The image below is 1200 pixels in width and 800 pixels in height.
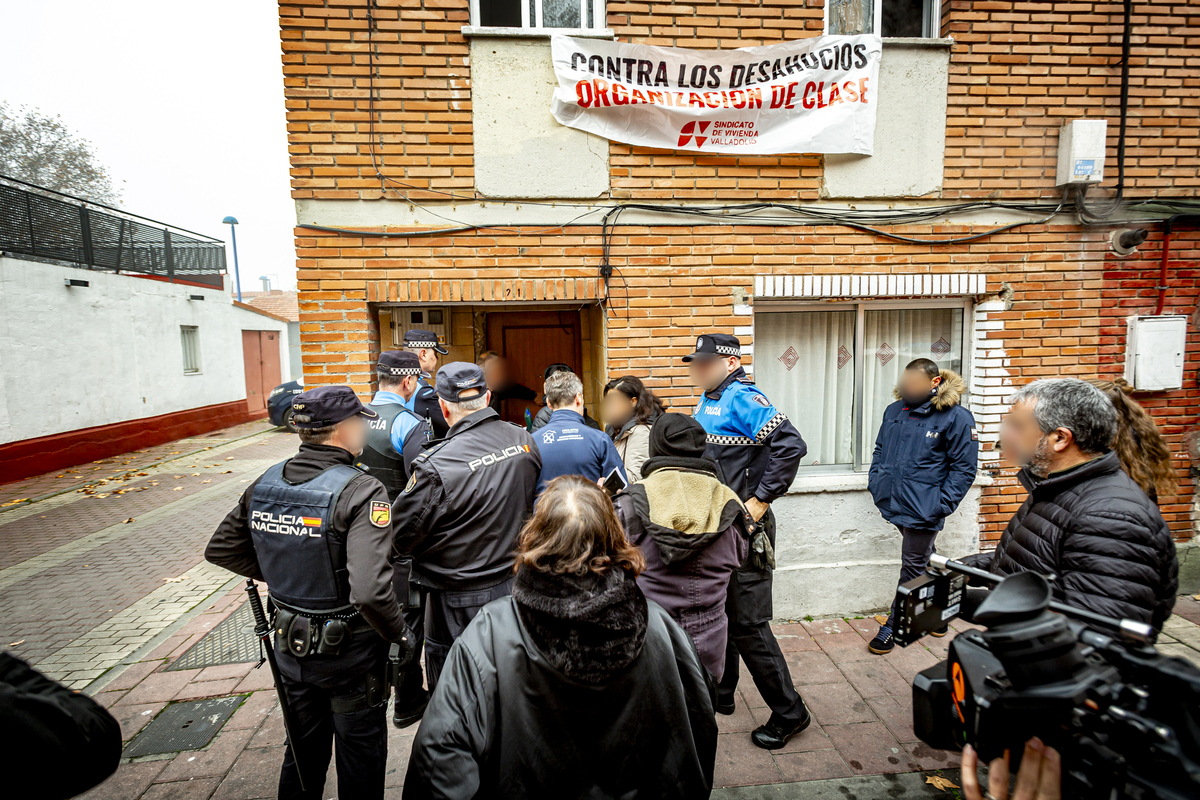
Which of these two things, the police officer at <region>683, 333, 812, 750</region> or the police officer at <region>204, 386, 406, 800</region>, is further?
the police officer at <region>683, 333, 812, 750</region>

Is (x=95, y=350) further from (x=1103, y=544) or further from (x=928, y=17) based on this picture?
(x=1103, y=544)

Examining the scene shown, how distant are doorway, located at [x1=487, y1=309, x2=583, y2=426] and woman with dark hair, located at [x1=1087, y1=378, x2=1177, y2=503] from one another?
15.2 ft

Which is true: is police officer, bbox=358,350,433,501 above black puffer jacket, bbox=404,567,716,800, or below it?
above

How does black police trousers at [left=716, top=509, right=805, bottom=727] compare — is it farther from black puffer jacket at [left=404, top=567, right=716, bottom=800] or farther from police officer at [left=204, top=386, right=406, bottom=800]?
police officer at [left=204, top=386, right=406, bottom=800]

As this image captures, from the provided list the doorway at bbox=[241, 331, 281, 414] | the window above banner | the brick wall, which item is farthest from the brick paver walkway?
the doorway at bbox=[241, 331, 281, 414]

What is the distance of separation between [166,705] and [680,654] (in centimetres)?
381

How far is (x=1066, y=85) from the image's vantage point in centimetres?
453

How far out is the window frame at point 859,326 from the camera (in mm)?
4746

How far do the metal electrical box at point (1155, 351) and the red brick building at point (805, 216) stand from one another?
105 mm

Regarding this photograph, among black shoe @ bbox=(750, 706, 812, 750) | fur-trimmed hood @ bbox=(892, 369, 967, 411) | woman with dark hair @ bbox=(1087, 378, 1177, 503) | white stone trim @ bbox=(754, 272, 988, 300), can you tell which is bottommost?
black shoe @ bbox=(750, 706, 812, 750)

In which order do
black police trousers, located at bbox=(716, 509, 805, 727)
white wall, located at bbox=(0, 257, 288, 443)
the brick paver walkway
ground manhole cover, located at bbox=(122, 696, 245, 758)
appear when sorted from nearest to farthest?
the brick paver walkway < black police trousers, located at bbox=(716, 509, 805, 727) < ground manhole cover, located at bbox=(122, 696, 245, 758) < white wall, located at bbox=(0, 257, 288, 443)

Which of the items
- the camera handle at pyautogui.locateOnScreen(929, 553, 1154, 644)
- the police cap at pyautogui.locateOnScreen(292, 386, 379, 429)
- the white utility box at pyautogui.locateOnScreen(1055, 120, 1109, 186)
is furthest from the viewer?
the white utility box at pyautogui.locateOnScreen(1055, 120, 1109, 186)

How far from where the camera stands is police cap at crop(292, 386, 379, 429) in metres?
2.54

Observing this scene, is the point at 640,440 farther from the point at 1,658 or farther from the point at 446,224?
the point at 1,658
